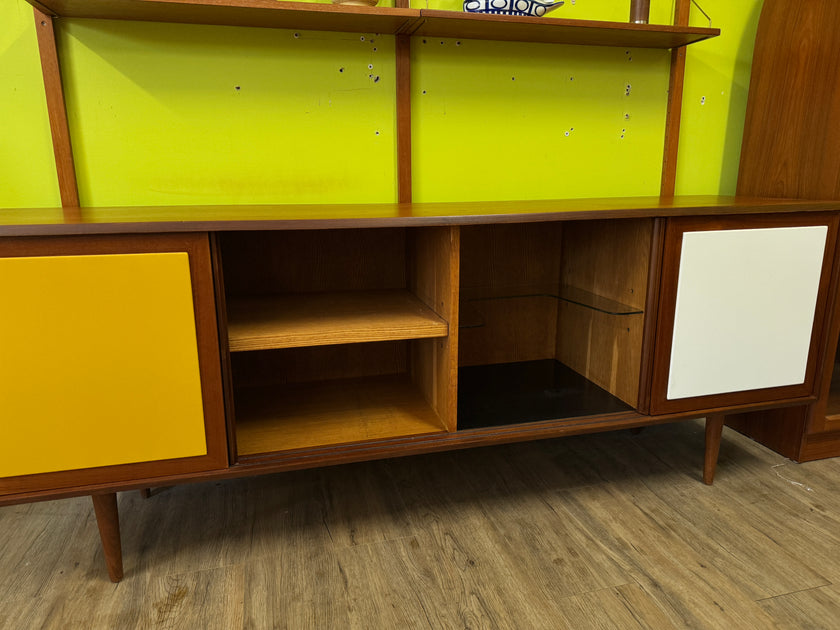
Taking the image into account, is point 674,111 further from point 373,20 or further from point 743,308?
point 373,20

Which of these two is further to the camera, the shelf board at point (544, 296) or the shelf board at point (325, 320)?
the shelf board at point (544, 296)

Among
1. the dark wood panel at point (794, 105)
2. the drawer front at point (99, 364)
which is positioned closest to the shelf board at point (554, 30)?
the dark wood panel at point (794, 105)

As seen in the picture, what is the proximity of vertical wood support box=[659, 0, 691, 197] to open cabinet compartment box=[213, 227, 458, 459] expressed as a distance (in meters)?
0.81

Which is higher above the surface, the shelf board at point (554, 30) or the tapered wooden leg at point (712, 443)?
the shelf board at point (554, 30)

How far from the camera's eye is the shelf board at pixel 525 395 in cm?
134

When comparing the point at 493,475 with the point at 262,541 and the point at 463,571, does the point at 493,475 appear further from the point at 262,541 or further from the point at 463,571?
the point at 262,541

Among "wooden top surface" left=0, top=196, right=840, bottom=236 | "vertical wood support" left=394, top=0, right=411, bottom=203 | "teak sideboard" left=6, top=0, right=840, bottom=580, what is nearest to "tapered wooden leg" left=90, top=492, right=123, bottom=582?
"teak sideboard" left=6, top=0, right=840, bottom=580

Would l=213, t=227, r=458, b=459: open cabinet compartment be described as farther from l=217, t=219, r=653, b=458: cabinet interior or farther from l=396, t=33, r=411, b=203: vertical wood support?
l=396, t=33, r=411, b=203: vertical wood support

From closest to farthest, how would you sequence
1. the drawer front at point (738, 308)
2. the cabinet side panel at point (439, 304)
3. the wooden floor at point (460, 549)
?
1. the wooden floor at point (460, 549)
2. the cabinet side panel at point (439, 304)
3. the drawer front at point (738, 308)

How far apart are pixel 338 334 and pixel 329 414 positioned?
27 centimetres

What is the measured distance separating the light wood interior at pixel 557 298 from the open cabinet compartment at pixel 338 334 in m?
0.17

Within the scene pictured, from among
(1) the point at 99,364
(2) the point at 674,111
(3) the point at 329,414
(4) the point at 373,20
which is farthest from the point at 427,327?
(2) the point at 674,111

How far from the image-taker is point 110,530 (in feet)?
3.73

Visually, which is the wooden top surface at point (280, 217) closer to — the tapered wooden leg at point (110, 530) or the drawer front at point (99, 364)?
the drawer front at point (99, 364)
